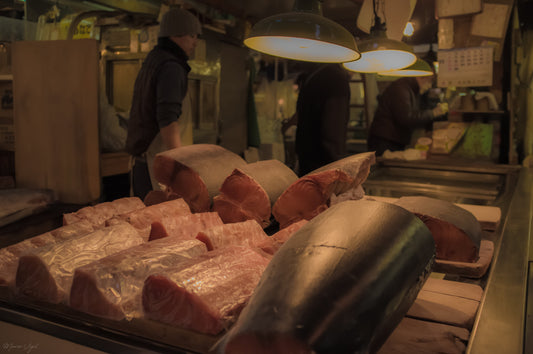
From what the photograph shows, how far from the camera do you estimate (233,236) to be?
4.80 ft

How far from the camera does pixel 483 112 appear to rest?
213 inches

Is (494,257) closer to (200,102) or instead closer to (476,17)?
(476,17)

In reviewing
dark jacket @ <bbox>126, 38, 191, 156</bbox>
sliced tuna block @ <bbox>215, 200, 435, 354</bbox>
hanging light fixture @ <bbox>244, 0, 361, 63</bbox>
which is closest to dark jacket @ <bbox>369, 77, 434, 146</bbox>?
dark jacket @ <bbox>126, 38, 191, 156</bbox>

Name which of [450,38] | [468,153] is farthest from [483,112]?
[450,38]

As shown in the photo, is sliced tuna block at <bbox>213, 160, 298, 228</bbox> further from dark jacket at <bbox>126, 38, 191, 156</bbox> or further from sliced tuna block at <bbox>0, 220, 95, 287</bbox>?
dark jacket at <bbox>126, 38, 191, 156</bbox>

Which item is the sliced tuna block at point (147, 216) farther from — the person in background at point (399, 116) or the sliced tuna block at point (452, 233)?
the person in background at point (399, 116)

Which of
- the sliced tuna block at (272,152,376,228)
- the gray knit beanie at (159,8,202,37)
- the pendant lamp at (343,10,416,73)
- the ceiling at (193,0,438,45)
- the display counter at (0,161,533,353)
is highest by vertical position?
the ceiling at (193,0,438,45)

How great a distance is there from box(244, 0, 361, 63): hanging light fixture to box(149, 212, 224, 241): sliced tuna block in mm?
808

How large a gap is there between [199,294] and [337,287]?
1.15ft

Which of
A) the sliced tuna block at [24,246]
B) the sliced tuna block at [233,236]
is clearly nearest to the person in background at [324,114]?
the sliced tuna block at [233,236]

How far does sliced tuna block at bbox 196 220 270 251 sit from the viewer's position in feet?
4.61

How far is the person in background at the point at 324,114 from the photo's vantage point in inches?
149

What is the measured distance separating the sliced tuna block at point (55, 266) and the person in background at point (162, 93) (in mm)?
1903

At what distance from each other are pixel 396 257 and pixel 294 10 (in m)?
1.39
